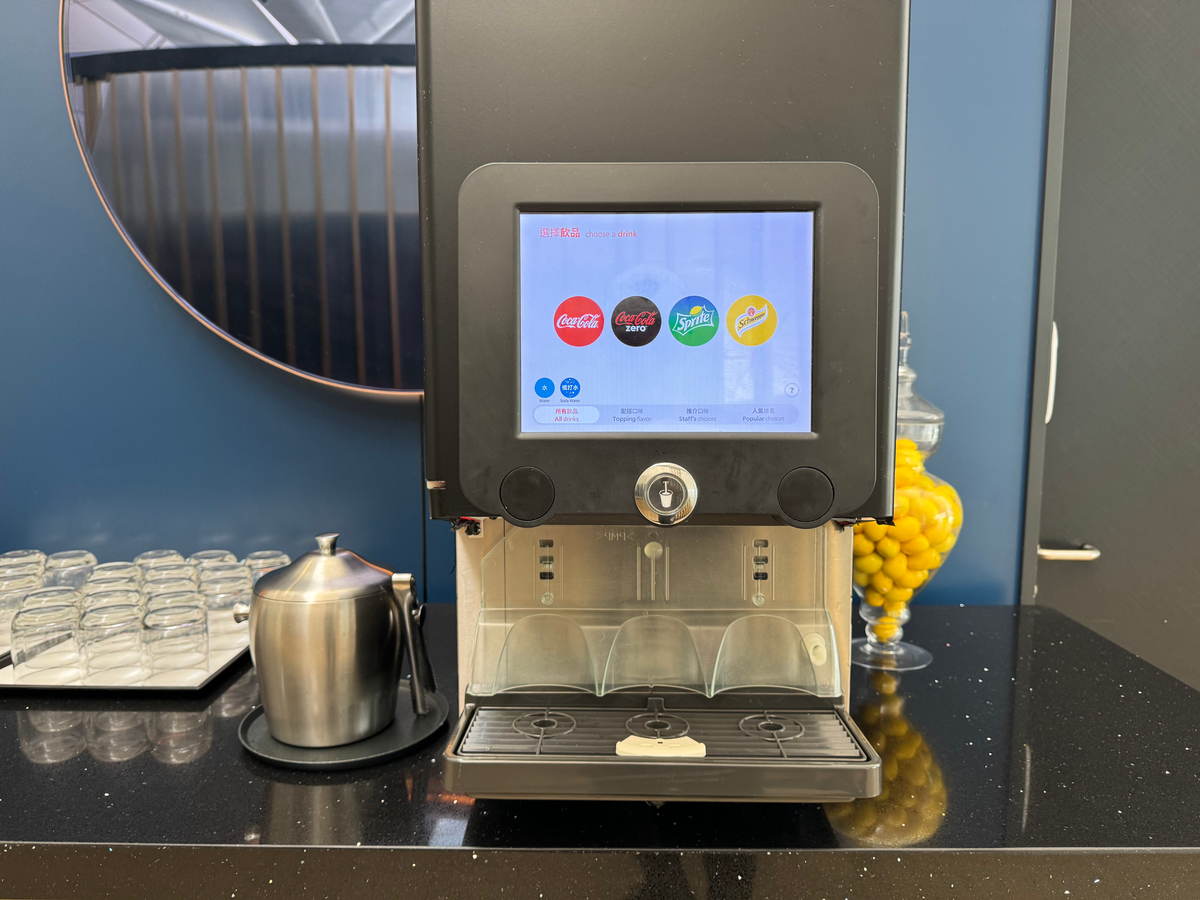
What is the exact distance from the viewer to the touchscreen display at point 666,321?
1.98 ft

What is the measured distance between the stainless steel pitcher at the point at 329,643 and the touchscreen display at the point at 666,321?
25 centimetres

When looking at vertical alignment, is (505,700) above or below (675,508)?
below

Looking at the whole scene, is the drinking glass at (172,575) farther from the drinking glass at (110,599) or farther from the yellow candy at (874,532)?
the yellow candy at (874,532)

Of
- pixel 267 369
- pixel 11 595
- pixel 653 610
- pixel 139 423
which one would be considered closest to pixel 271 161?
pixel 267 369

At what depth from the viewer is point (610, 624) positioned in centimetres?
70

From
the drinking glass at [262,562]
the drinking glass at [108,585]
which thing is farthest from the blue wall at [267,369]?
the drinking glass at [108,585]

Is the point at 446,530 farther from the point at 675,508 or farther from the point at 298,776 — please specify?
the point at 675,508

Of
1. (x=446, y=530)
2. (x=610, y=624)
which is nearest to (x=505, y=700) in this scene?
(x=610, y=624)

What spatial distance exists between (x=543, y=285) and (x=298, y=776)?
49 cm

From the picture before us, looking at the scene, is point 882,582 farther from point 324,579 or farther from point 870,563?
point 324,579

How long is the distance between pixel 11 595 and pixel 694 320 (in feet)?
3.31

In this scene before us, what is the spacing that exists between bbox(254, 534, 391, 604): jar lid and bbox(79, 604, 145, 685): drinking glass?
317 mm

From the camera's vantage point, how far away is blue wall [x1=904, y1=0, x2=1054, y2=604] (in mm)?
1169

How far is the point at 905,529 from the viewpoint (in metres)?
0.96
